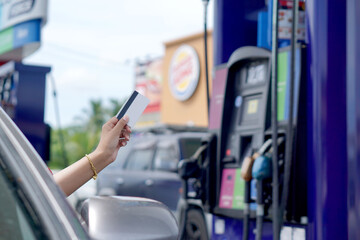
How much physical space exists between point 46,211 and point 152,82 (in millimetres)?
30107

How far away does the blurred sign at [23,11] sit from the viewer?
7.88m

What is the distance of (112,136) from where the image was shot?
242cm

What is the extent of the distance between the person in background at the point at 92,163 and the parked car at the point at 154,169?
5554 millimetres

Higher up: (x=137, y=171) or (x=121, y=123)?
(x=121, y=123)

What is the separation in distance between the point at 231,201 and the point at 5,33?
5.03m

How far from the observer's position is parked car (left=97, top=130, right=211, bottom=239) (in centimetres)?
925

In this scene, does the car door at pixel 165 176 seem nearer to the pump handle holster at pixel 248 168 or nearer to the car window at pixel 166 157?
the car window at pixel 166 157

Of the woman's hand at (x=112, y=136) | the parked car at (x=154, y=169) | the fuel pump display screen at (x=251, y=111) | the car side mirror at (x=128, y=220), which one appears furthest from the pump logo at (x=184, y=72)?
the car side mirror at (x=128, y=220)

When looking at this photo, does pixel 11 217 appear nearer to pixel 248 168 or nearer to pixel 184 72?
pixel 248 168

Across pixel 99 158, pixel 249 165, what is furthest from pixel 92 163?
pixel 249 165

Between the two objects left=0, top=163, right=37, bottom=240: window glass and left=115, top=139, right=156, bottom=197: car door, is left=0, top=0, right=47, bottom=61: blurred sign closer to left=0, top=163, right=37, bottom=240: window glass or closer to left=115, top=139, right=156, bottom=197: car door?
left=115, top=139, right=156, bottom=197: car door

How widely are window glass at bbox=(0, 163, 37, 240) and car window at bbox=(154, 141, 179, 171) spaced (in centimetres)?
764

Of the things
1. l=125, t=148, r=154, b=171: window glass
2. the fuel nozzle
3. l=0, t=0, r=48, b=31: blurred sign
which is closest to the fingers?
the fuel nozzle

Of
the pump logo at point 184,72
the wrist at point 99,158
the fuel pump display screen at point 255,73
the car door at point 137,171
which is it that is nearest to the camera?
the wrist at point 99,158
